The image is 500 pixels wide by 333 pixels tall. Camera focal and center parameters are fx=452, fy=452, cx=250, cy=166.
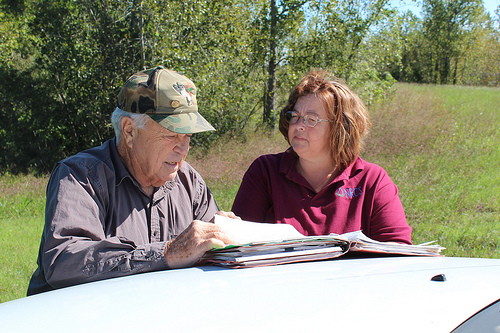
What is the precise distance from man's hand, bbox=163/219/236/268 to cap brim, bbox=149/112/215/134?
2.09 ft

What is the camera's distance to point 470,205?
7211 mm

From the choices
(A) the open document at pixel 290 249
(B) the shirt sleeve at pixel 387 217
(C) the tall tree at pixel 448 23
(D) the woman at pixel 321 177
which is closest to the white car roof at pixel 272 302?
(A) the open document at pixel 290 249

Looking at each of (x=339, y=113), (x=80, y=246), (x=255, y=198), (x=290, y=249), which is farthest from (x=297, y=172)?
(x=80, y=246)

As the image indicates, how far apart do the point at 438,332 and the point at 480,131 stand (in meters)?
13.6

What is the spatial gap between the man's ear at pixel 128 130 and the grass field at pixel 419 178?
2.48 metres

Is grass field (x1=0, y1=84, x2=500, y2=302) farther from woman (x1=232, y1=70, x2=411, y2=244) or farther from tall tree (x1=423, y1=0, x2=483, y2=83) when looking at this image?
tall tree (x1=423, y1=0, x2=483, y2=83)

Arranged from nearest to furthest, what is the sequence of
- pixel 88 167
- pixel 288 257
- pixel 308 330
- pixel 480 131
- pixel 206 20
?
pixel 308 330 → pixel 288 257 → pixel 88 167 → pixel 206 20 → pixel 480 131

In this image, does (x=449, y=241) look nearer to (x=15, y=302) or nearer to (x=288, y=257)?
(x=288, y=257)

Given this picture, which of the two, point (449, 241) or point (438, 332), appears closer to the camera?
point (438, 332)

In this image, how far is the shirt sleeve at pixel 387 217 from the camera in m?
→ 2.67

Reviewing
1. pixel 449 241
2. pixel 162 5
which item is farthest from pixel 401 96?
pixel 449 241

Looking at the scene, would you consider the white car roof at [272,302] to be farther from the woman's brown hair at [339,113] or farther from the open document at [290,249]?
the woman's brown hair at [339,113]

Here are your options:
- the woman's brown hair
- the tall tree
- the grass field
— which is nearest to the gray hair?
the woman's brown hair

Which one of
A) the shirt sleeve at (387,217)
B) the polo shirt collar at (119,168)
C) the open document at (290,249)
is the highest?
the polo shirt collar at (119,168)
